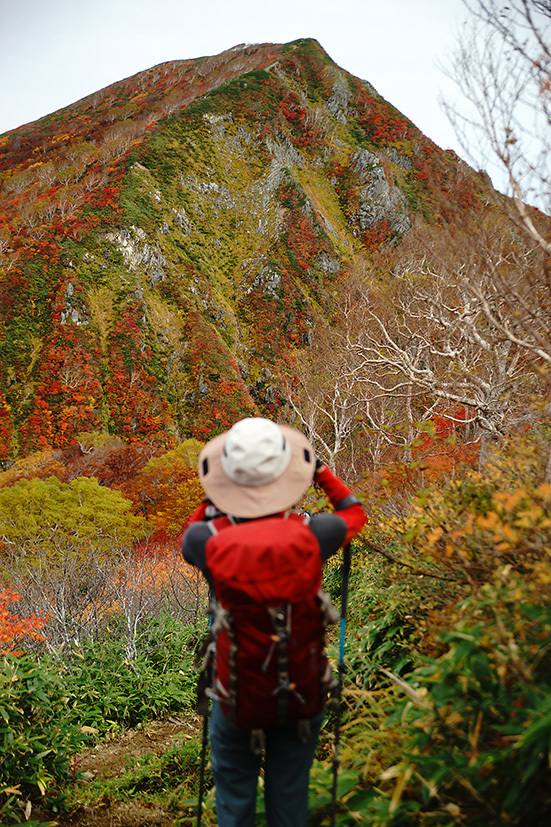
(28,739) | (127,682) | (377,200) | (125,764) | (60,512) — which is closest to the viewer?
(28,739)

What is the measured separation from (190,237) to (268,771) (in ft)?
172

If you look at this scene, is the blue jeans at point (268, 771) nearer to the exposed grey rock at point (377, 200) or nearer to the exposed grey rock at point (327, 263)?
the exposed grey rock at point (327, 263)

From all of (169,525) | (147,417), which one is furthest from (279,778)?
(147,417)

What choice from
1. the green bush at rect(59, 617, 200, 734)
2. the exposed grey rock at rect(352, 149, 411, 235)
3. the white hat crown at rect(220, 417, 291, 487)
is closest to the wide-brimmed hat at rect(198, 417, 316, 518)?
the white hat crown at rect(220, 417, 291, 487)

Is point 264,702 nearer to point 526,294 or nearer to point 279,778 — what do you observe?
point 279,778

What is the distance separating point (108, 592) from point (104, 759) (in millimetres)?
3506

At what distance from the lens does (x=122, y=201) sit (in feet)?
147

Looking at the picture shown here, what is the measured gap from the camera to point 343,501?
1.81 metres

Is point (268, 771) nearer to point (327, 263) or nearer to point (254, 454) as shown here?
point (254, 454)

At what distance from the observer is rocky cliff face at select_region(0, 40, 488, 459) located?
3619cm

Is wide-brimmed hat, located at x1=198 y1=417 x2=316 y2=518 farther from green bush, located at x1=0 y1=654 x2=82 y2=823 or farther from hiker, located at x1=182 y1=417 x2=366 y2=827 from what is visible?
green bush, located at x1=0 y1=654 x2=82 y2=823

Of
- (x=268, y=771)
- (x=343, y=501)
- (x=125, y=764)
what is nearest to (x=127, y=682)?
(x=125, y=764)

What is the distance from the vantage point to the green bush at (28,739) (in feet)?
9.41

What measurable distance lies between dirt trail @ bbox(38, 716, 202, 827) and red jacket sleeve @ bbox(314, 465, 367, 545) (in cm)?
256
